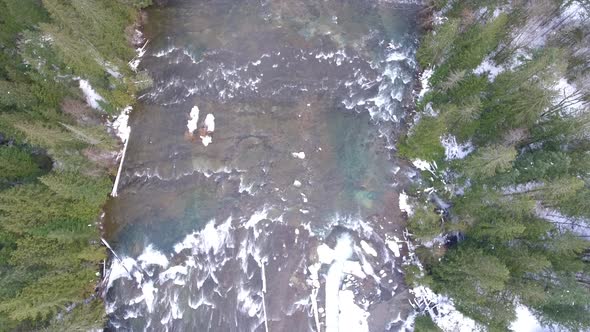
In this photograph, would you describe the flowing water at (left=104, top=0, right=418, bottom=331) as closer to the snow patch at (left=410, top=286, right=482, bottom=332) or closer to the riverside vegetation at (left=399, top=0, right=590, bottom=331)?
the snow patch at (left=410, top=286, right=482, bottom=332)

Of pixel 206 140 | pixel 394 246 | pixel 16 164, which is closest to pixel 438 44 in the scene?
pixel 394 246

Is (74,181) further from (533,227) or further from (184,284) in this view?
(533,227)

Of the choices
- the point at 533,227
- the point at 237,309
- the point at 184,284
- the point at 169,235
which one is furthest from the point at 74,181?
the point at 533,227

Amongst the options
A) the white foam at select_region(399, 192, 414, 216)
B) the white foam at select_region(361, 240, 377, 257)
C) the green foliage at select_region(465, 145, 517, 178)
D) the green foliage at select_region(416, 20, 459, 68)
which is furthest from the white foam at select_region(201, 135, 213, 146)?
the green foliage at select_region(465, 145, 517, 178)

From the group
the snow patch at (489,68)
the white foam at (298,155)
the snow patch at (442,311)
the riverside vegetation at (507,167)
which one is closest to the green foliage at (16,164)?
the white foam at (298,155)

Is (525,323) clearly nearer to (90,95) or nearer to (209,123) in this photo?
(209,123)
